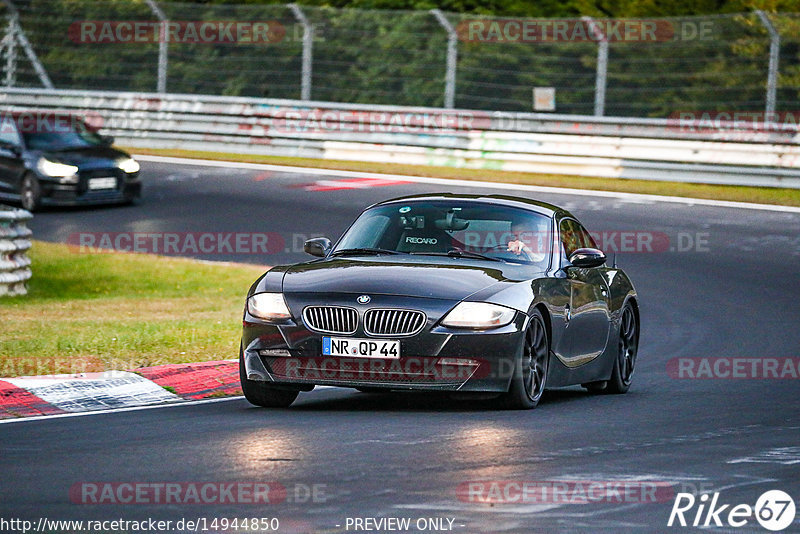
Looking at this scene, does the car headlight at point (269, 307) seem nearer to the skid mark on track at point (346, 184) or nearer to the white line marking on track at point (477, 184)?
the white line marking on track at point (477, 184)

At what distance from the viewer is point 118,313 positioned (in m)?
15.5

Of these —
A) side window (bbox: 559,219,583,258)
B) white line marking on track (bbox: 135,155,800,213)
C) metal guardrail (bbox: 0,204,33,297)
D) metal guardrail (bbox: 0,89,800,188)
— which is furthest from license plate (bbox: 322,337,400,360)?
metal guardrail (bbox: 0,89,800,188)

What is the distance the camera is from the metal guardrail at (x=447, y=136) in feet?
81.8

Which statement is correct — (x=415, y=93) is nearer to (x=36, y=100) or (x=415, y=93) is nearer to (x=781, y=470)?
(x=36, y=100)

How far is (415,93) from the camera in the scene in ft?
95.2

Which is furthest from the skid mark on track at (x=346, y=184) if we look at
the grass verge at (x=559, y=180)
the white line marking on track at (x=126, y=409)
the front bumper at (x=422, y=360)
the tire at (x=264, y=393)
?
the front bumper at (x=422, y=360)

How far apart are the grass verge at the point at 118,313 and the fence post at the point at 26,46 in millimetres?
13122

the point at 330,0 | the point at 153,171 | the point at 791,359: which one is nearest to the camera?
the point at 791,359

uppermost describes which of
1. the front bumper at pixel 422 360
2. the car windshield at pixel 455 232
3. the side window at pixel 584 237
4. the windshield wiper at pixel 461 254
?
the car windshield at pixel 455 232

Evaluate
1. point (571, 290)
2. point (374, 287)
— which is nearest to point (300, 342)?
point (374, 287)

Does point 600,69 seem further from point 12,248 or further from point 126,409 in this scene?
point 126,409

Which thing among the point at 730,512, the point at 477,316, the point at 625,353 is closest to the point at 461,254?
the point at 477,316

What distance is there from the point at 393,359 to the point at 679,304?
26.2 ft

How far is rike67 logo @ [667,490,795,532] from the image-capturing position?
248 inches
